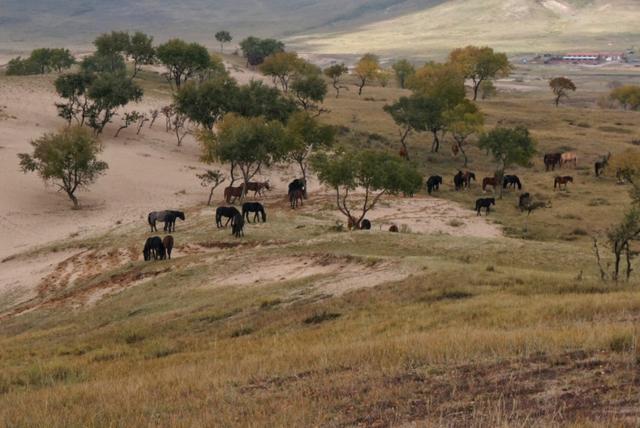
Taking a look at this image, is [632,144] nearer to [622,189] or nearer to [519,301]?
[622,189]

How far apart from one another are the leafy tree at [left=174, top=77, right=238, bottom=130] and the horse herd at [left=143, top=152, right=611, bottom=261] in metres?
11.5

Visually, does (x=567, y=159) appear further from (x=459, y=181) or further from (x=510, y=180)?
(x=459, y=181)

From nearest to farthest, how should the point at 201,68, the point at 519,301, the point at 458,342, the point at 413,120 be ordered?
the point at 458,342
the point at 519,301
the point at 413,120
the point at 201,68

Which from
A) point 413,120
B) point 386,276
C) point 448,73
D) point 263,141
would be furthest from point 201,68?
point 386,276

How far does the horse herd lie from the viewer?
100ft

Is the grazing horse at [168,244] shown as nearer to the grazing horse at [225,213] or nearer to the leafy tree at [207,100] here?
the grazing horse at [225,213]

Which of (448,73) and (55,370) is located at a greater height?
(448,73)

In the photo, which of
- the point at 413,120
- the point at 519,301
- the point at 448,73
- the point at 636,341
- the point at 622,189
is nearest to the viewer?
the point at 636,341

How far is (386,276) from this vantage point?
69.0 ft

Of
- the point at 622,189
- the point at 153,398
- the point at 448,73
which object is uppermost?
the point at 448,73

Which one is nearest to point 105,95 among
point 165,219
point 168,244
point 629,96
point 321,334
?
point 165,219

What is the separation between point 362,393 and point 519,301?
7.35 m

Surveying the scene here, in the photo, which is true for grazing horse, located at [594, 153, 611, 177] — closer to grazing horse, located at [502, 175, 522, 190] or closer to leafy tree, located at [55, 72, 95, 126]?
grazing horse, located at [502, 175, 522, 190]

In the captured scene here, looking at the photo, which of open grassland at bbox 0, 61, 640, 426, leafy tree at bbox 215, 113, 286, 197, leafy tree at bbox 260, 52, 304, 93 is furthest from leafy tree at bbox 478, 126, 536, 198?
leafy tree at bbox 260, 52, 304, 93
